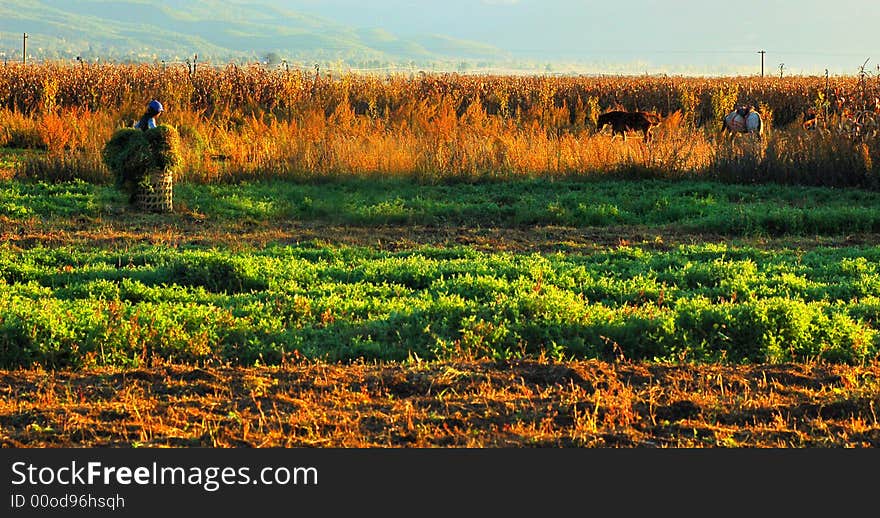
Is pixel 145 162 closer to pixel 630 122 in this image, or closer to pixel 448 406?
pixel 448 406

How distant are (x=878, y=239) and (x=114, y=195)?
9475mm

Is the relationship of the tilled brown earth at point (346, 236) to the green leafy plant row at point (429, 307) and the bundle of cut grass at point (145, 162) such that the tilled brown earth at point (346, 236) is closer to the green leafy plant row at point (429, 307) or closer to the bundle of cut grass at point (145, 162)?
the bundle of cut grass at point (145, 162)

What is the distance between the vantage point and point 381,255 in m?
11.5

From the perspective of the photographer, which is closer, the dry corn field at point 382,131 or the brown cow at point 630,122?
the dry corn field at point 382,131

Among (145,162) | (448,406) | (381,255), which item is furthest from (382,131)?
(448,406)

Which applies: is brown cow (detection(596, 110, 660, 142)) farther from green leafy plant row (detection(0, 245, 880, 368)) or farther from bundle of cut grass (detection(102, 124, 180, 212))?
green leafy plant row (detection(0, 245, 880, 368))

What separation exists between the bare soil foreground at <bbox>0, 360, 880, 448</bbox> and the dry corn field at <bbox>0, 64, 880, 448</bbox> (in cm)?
2

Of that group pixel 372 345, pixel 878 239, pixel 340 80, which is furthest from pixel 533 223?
pixel 340 80

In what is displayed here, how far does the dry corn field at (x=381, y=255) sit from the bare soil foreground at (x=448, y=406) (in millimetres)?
20

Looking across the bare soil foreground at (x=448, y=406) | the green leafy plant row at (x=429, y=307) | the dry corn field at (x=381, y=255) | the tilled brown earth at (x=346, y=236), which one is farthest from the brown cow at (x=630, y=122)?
the bare soil foreground at (x=448, y=406)

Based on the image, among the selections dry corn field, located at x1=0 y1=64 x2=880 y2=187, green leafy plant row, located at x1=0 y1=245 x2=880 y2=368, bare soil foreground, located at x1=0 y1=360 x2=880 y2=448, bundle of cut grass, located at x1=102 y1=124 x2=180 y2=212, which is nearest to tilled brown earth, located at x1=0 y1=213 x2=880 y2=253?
bundle of cut grass, located at x1=102 y1=124 x2=180 y2=212

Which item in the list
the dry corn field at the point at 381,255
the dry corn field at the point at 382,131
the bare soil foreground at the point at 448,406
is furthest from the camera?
the dry corn field at the point at 382,131

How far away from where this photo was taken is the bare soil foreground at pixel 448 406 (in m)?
5.59

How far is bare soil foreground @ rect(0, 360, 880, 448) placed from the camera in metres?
5.59
